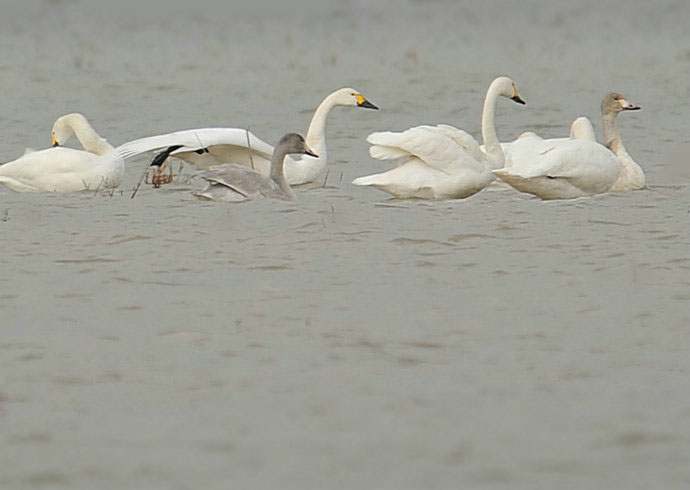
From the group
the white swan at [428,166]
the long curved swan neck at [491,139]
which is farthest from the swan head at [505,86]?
the white swan at [428,166]

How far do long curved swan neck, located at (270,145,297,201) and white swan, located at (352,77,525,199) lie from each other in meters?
0.47

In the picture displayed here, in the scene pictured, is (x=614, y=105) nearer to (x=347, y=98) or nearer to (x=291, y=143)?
(x=347, y=98)

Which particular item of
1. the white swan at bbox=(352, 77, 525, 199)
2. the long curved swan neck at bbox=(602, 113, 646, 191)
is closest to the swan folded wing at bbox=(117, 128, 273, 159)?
the white swan at bbox=(352, 77, 525, 199)

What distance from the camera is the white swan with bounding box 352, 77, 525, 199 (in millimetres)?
11938

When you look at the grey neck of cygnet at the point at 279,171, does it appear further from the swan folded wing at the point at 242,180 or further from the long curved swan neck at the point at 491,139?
the long curved swan neck at the point at 491,139

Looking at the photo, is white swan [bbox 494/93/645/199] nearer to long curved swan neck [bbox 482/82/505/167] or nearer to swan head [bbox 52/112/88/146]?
long curved swan neck [bbox 482/82/505/167]

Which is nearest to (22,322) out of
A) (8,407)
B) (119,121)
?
(8,407)

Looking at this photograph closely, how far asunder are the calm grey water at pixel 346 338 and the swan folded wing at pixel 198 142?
0.37 meters

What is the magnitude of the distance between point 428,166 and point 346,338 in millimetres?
5148

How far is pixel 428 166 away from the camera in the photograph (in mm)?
12141

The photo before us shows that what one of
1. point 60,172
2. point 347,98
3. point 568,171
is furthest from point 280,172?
point 347,98

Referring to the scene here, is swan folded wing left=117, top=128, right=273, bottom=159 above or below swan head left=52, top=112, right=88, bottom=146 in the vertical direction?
below

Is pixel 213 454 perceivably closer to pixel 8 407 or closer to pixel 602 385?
pixel 8 407

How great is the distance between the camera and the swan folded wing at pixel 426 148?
1192 centimetres
